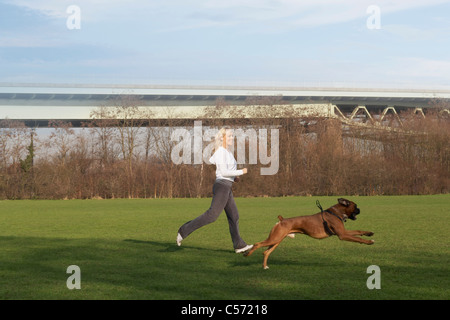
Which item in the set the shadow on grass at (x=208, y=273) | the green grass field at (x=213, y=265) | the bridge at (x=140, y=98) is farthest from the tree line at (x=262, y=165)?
the shadow on grass at (x=208, y=273)

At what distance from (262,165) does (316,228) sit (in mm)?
32277

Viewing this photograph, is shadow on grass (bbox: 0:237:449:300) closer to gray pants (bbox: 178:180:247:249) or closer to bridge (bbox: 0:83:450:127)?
gray pants (bbox: 178:180:247:249)

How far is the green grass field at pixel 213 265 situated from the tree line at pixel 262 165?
938 inches

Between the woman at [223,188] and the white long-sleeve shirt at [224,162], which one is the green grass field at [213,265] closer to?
the woman at [223,188]

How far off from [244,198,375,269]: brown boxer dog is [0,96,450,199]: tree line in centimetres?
3090

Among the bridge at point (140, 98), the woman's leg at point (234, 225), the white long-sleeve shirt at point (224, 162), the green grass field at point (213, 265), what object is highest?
the bridge at point (140, 98)

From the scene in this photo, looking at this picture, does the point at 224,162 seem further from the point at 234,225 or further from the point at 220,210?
the point at 234,225

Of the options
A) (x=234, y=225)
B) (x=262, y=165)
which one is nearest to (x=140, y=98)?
(x=262, y=165)

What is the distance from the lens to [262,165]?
4134cm

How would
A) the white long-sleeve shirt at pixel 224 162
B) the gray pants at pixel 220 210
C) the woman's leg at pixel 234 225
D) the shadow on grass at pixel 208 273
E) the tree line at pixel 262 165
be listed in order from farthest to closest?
the tree line at pixel 262 165 < the woman's leg at pixel 234 225 < the gray pants at pixel 220 210 < the white long-sleeve shirt at pixel 224 162 < the shadow on grass at pixel 208 273

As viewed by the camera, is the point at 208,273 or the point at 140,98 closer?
the point at 208,273

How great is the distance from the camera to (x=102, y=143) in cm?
4388

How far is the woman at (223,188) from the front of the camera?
1046cm

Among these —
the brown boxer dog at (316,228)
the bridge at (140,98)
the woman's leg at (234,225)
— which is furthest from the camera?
the bridge at (140,98)
